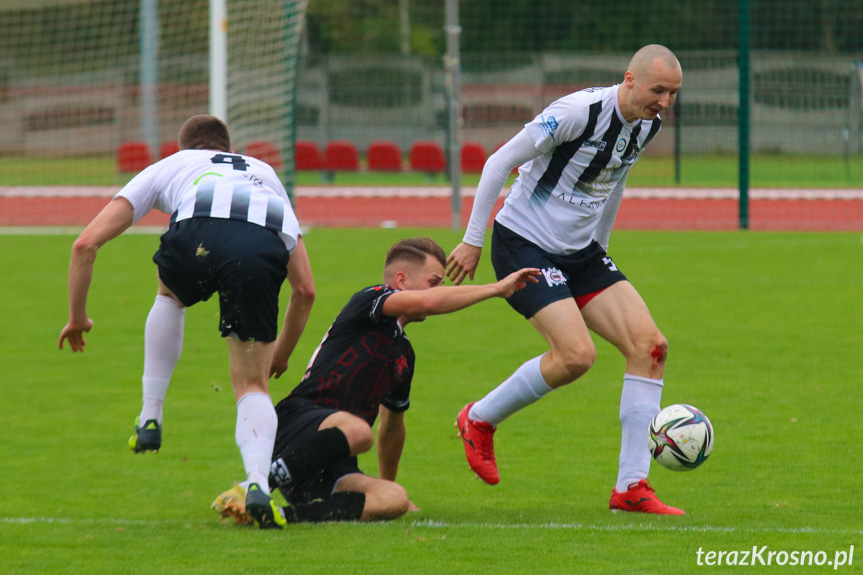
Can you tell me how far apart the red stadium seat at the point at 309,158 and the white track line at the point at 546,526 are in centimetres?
2311

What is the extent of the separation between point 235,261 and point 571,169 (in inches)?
65.1

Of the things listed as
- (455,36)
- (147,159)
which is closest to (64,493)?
(455,36)

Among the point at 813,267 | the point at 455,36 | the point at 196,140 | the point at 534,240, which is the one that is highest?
the point at 455,36

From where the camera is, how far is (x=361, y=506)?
187 inches

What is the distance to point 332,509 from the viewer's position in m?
4.76

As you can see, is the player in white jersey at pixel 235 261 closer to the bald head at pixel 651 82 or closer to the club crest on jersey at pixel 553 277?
the club crest on jersey at pixel 553 277

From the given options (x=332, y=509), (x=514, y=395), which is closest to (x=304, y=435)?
(x=332, y=509)

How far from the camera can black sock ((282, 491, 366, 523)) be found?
15.6 feet

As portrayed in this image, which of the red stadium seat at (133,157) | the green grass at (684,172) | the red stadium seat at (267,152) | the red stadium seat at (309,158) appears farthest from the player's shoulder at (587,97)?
the red stadium seat at (309,158)

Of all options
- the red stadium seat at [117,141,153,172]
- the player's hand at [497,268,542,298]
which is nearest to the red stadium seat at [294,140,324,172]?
the red stadium seat at [117,141,153,172]

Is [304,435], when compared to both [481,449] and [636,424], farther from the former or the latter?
[636,424]

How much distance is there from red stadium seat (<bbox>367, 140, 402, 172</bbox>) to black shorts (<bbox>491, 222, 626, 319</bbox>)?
2285 centimetres

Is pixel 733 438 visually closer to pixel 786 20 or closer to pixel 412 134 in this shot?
pixel 412 134

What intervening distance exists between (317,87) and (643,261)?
15023 mm
